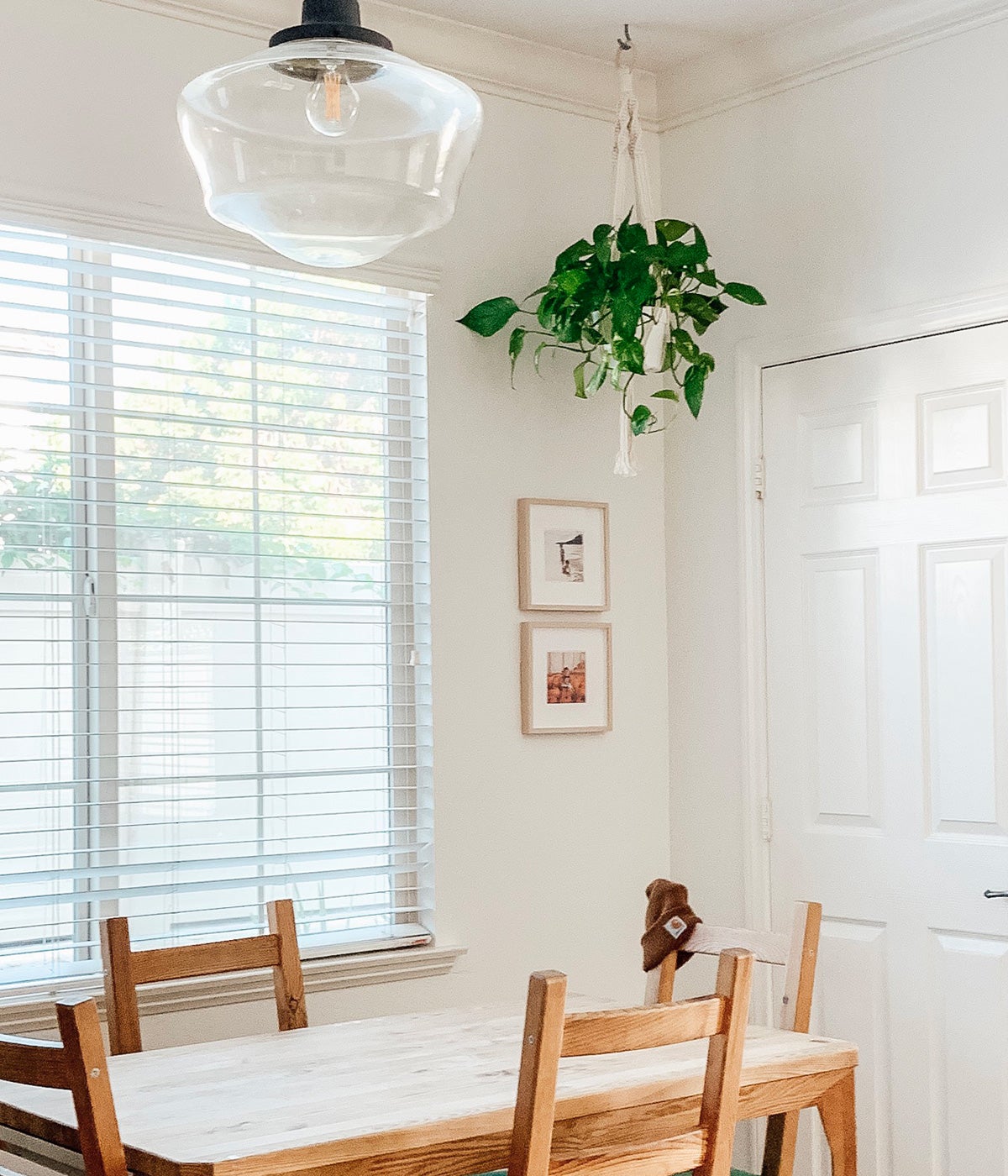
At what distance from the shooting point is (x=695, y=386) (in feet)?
11.4

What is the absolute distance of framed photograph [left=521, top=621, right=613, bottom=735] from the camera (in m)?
3.59

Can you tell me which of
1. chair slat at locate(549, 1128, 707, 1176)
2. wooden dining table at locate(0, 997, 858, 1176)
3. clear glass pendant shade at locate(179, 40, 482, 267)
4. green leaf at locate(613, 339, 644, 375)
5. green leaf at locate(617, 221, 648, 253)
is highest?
green leaf at locate(617, 221, 648, 253)

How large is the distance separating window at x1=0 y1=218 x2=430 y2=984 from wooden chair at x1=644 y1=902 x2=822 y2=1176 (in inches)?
27.1

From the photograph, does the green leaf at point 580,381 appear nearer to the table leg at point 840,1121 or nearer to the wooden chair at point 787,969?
the wooden chair at point 787,969

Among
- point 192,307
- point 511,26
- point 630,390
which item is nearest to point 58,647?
point 192,307

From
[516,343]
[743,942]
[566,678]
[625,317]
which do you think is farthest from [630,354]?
[743,942]

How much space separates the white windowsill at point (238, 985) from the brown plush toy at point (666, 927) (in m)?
0.62

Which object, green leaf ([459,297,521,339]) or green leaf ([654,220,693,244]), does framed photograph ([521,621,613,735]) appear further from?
green leaf ([654,220,693,244])

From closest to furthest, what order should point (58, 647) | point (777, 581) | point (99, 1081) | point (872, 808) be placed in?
point (99, 1081) → point (58, 647) → point (872, 808) → point (777, 581)

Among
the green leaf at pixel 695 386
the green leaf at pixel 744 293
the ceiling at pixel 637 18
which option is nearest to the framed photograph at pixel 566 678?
the green leaf at pixel 695 386

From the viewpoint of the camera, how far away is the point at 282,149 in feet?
5.38

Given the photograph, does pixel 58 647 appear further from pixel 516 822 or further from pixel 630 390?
pixel 630 390

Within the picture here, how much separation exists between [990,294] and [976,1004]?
59.1 inches

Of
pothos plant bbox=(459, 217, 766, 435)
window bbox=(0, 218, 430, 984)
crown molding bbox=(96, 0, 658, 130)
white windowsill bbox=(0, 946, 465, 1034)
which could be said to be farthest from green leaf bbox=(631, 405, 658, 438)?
white windowsill bbox=(0, 946, 465, 1034)
